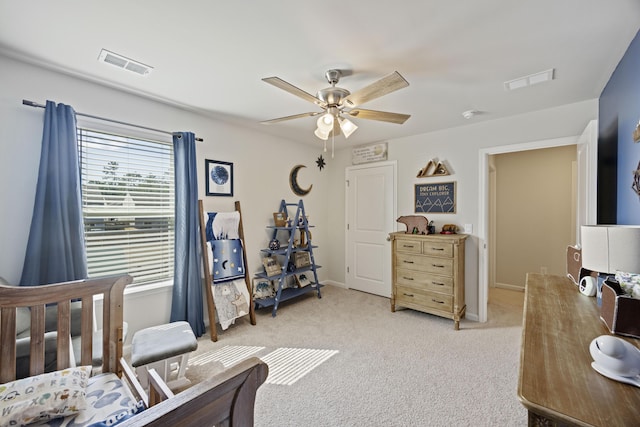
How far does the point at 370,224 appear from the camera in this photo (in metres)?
4.22

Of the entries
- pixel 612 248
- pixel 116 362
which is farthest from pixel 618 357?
pixel 116 362

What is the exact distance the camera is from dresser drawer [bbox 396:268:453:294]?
10.1 feet

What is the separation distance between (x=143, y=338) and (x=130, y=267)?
0.91m

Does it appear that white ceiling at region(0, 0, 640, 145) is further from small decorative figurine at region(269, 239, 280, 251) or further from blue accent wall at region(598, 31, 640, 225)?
small decorative figurine at region(269, 239, 280, 251)

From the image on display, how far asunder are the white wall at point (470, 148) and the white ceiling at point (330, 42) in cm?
33

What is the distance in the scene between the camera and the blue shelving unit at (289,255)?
349 cm

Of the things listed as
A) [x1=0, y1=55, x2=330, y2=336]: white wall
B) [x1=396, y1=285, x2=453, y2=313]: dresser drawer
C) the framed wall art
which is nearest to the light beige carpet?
[x1=396, y1=285, x2=453, y2=313]: dresser drawer

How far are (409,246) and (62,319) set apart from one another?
3143 mm

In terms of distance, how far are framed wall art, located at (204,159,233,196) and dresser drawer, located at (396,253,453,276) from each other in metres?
2.32

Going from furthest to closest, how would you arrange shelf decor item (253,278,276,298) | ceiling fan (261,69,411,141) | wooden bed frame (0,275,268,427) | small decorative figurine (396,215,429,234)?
shelf decor item (253,278,276,298) < small decorative figurine (396,215,429,234) < ceiling fan (261,69,411,141) < wooden bed frame (0,275,268,427)

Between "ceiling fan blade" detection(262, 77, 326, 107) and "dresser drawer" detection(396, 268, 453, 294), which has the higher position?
"ceiling fan blade" detection(262, 77, 326, 107)

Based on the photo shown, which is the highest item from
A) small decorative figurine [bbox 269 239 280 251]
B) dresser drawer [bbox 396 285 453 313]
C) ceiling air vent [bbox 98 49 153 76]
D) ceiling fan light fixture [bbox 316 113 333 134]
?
ceiling air vent [bbox 98 49 153 76]

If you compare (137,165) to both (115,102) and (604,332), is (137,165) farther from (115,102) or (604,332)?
(604,332)

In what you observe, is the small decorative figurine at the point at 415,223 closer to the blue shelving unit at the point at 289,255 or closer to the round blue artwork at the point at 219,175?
the blue shelving unit at the point at 289,255
